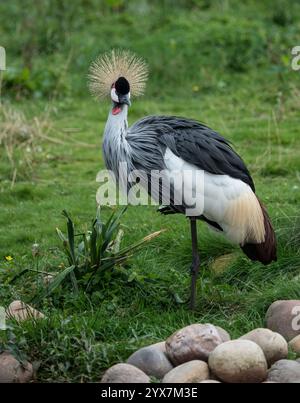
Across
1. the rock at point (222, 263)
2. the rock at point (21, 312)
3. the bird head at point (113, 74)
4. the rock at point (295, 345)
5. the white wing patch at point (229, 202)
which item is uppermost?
the bird head at point (113, 74)

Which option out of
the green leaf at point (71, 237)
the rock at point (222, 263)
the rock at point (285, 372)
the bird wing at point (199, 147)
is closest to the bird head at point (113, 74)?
the bird wing at point (199, 147)

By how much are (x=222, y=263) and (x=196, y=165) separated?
831 millimetres

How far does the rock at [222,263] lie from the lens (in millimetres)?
5484

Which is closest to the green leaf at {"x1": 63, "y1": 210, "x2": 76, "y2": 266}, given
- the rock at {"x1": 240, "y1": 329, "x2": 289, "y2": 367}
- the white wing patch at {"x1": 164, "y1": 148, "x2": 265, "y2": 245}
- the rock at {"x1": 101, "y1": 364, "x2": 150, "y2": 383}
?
the white wing patch at {"x1": 164, "y1": 148, "x2": 265, "y2": 245}

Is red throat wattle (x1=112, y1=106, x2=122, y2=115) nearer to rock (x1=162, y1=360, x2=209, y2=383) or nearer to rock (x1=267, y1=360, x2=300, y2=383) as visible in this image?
rock (x1=162, y1=360, x2=209, y2=383)

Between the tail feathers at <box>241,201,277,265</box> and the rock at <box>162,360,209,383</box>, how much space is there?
107cm

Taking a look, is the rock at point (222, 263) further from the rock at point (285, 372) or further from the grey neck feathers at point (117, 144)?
the rock at point (285, 372)

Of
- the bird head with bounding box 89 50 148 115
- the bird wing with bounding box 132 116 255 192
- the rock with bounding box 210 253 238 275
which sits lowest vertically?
the rock with bounding box 210 253 238 275

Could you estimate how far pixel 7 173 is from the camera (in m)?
7.46

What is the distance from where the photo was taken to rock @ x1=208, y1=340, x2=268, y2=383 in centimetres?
409

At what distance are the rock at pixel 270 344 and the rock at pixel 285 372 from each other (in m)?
0.09
